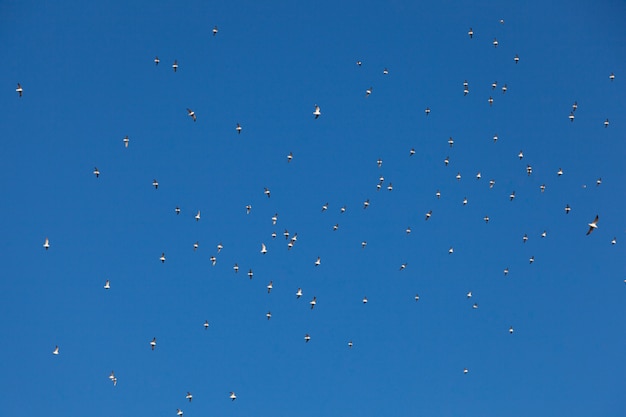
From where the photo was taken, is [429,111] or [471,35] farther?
[429,111]

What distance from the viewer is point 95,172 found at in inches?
3221

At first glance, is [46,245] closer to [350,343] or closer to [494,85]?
[350,343]

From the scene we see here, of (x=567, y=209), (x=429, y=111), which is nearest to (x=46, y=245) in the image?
(x=429, y=111)

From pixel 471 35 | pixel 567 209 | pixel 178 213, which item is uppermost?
pixel 471 35

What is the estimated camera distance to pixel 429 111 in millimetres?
81562

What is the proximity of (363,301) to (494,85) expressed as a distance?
2488 cm

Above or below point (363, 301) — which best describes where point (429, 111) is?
above

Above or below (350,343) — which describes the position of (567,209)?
above

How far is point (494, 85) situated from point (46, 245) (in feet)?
156

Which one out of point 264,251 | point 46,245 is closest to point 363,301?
point 264,251

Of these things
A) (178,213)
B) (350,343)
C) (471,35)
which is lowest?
(350,343)

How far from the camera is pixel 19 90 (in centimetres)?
7681

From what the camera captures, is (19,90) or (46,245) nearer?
(19,90)

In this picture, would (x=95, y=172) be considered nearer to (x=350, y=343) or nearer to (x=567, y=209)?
(x=350, y=343)
